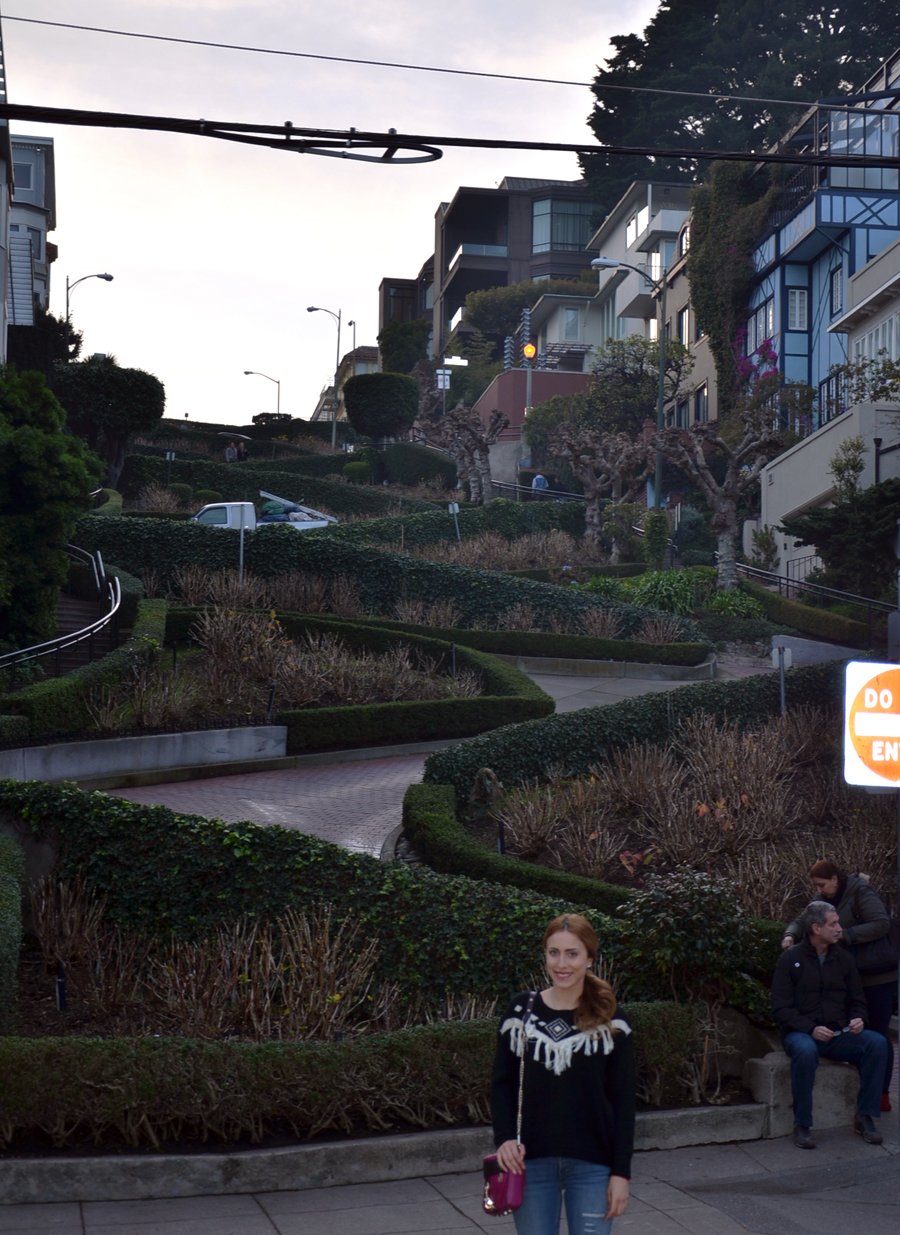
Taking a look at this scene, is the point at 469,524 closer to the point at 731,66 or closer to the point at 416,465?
the point at 416,465

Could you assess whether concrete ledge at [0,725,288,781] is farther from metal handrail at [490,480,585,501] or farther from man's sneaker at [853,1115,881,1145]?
metal handrail at [490,480,585,501]

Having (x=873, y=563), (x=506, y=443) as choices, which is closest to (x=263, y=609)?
(x=873, y=563)

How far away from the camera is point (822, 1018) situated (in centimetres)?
909

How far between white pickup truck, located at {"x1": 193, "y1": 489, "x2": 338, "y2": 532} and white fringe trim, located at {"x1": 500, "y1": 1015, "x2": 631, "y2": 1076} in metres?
25.9

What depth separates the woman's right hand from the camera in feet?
16.0

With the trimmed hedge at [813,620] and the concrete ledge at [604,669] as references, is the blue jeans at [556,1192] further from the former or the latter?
the trimmed hedge at [813,620]

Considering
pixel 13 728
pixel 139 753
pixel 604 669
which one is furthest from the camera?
pixel 604 669

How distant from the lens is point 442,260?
11000cm

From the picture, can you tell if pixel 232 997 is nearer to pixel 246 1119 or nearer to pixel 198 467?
pixel 246 1119

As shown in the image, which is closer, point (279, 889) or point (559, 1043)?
point (559, 1043)

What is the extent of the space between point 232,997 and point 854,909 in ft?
13.5

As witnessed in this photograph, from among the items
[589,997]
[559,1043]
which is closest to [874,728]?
[589,997]

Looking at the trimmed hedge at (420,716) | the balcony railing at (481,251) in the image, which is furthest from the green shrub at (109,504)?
the balcony railing at (481,251)

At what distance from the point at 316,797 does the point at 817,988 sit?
9.58m
